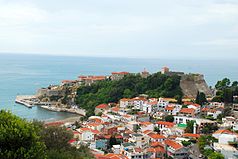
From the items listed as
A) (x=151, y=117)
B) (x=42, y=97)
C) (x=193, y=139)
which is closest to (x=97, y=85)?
A: (x=42, y=97)

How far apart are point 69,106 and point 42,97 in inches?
227

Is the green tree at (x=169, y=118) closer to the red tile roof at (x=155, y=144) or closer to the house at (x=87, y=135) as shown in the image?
the red tile roof at (x=155, y=144)

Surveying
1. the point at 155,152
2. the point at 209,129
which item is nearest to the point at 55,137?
the point at 155,152

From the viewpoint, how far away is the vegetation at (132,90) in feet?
94.9

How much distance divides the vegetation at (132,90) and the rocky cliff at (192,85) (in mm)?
800

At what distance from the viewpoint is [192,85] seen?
30703 millimetres

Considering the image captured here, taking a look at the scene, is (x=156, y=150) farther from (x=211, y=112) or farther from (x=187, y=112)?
(x=211, y=112)

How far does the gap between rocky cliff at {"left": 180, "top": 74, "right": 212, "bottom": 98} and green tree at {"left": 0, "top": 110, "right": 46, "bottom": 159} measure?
2379 cm

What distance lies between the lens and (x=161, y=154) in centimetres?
1598

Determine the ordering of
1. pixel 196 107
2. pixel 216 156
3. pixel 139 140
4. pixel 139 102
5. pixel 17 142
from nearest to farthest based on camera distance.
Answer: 1. pixel 17 142
2. pixel 216 156
3. pixel 139 140
4. pixel 196 107
5. pixel 139 102

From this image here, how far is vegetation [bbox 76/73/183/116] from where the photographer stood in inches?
1139

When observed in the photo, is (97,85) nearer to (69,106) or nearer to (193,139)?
(69,106)

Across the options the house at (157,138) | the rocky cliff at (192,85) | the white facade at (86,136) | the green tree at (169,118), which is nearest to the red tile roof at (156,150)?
the house at (157,138)

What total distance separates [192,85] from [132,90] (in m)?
5.57
